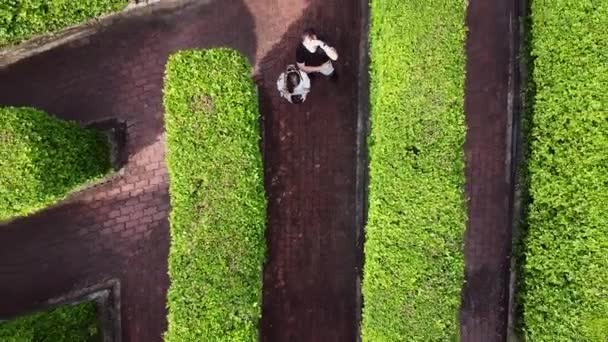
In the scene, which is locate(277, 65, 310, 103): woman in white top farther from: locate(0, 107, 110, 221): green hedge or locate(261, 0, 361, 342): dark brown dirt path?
locate(0, 107, 110, 221): green hedge

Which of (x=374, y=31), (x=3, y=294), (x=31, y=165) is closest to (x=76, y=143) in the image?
(x=31, y=165)

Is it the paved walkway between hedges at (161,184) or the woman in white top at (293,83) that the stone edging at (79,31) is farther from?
the woman in white top at (293,83)

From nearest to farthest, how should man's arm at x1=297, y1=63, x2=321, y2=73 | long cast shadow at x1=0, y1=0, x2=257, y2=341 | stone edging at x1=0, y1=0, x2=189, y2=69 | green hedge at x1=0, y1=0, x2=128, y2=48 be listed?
green hedge at x1=0, y1=0, x2=128, y2=48
man's arm at x1=297, y1=63, x2=321, y2=73
stone edging at x1=0, y1=0, x2=189, y2=69
long cast shadow at x1=0, y1=0, x2=257, y2=341

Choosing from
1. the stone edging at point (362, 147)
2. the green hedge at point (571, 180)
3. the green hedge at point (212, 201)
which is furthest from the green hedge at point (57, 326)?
the green hedge at point (571, 180)

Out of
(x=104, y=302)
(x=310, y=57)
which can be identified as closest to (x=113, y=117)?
(x=104, y=302)

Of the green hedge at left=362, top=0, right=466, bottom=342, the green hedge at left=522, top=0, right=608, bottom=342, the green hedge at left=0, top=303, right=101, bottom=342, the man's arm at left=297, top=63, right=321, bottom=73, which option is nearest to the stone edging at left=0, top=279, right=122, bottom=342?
the green hedge at left=0, top=303, right=101, bottom=342

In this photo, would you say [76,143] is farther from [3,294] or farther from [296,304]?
[296,304]

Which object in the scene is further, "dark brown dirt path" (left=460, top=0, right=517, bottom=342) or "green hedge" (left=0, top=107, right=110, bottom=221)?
"dark brown dirt path" (left=460, top=0, right=517, bottom=342)
